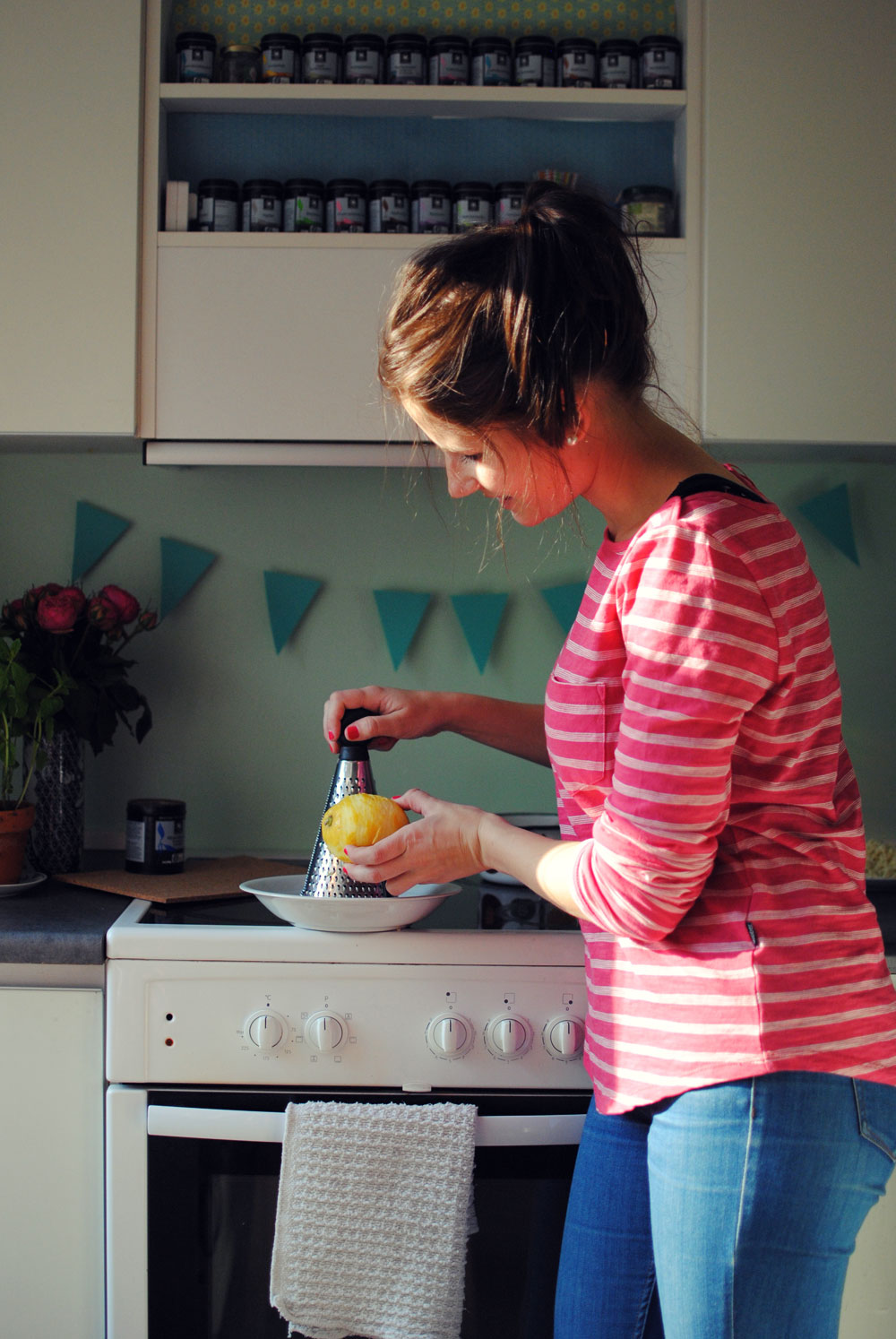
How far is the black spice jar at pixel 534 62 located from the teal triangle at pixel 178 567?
83 centimetres

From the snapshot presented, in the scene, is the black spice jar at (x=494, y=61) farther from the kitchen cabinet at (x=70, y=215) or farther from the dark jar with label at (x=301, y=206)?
the kitchen cabinet at (x=70, y=215)

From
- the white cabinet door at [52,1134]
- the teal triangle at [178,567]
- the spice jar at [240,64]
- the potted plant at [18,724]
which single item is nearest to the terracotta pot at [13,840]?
the potted plant at [18,724]

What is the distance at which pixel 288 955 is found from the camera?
4.09ft

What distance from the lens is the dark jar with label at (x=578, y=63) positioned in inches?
63.2

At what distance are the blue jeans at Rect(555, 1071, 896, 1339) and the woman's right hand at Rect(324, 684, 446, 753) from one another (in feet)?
1.91

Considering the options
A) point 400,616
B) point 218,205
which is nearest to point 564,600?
point 400,616

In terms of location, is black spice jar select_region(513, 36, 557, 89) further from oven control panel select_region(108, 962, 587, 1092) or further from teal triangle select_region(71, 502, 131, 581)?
oven control panel select_region(108, 962, 587, 1092)

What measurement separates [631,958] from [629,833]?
0.17 m

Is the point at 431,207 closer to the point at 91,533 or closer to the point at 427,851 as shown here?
the point at 91,533

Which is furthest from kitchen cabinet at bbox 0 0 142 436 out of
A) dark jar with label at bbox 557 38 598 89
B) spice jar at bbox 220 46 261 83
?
dark jar with label at bbox 557 38 598 89

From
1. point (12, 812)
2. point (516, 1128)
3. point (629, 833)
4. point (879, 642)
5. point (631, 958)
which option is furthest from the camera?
point (879, 642)

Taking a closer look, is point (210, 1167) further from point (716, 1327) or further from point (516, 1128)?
point (716, 1327)

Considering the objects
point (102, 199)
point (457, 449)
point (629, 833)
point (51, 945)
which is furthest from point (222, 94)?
point (629, 833)

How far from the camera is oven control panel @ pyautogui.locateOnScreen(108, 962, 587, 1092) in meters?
1.23
